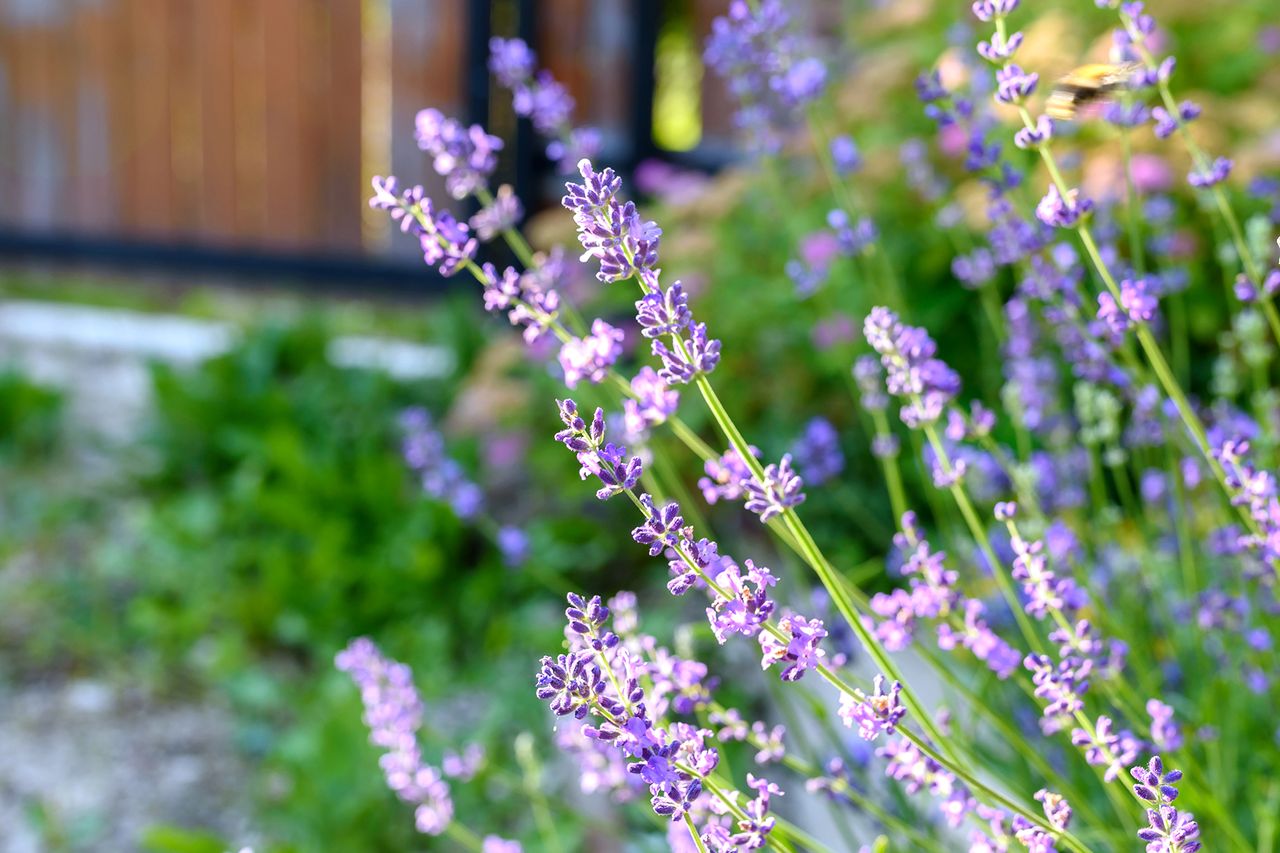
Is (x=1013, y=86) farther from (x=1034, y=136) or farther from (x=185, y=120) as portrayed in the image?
(x=185, y=120)

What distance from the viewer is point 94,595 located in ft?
11.1

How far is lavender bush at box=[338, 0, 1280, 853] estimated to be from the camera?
2.55 ft

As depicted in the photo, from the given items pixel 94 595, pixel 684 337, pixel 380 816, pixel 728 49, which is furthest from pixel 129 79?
pixel 684 337

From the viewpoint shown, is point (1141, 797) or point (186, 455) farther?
point (186, 455)

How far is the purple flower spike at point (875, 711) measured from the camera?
0.77 metres

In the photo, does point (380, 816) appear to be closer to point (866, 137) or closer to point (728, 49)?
point (728, 49)

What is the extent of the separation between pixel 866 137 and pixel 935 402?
271 cm

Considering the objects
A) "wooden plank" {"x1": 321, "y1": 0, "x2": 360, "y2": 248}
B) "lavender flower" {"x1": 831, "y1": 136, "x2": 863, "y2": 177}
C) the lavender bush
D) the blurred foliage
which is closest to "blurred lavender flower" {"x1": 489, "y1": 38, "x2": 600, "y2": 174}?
the lavender bush

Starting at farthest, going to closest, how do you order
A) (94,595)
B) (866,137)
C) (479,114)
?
(479,114) → (866,137) → (94,595)

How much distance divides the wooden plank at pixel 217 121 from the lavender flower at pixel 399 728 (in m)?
5.18

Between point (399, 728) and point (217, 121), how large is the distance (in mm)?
5380

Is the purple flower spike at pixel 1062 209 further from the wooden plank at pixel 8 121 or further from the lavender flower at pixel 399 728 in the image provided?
the wooden plank at pixel 8 121

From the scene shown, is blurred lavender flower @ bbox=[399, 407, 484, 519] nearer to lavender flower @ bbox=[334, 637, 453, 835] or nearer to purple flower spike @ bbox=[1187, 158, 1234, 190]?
lavender flower @ bbox=[334, 637, 453, 835]

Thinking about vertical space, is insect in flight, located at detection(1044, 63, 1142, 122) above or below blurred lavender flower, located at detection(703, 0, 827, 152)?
above
